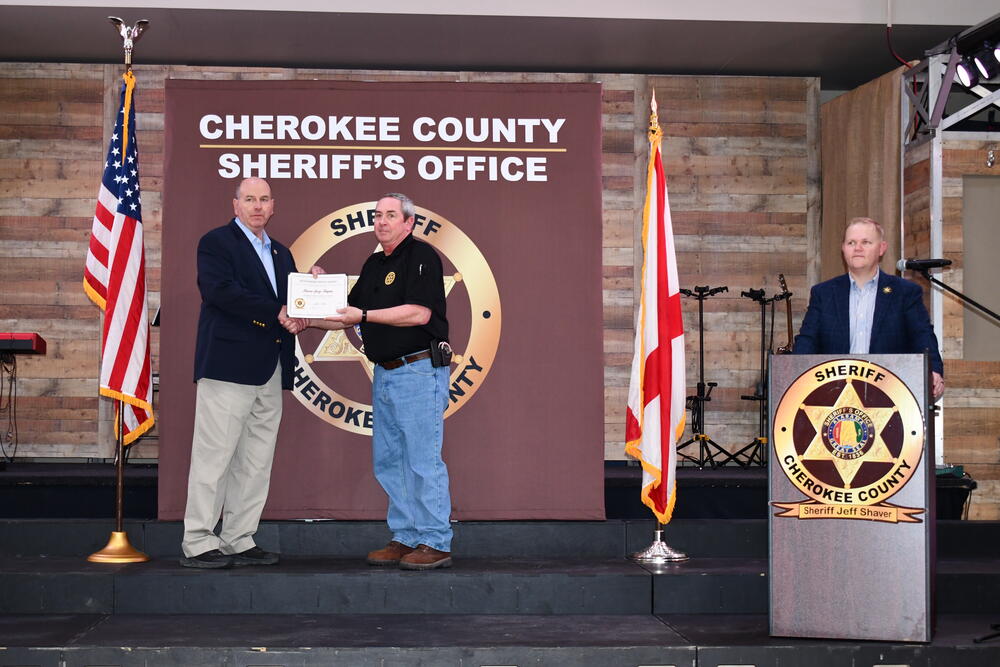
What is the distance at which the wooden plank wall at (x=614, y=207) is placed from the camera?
8.80 meters

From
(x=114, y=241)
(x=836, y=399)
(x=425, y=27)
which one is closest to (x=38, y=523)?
(x=114, y=241)

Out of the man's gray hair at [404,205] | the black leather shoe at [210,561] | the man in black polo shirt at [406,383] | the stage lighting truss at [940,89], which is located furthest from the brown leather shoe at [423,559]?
the stage lighting truss at [940,89]

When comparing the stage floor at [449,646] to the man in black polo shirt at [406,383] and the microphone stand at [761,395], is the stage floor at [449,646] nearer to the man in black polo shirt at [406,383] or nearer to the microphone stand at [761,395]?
the man in black polo shirt at [406,383]

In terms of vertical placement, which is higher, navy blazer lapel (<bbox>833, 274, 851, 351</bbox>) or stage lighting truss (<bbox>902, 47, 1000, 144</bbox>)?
stage lighting truss (<bbox>902, 47, 1000, 144</bbox>)

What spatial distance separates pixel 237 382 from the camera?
14.7ft

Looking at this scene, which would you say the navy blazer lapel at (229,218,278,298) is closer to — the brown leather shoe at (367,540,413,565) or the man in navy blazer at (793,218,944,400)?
the brown leather shoe at (367,540,413,565)

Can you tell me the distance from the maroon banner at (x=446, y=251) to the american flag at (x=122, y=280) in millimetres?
145

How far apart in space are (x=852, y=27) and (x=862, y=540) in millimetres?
5545

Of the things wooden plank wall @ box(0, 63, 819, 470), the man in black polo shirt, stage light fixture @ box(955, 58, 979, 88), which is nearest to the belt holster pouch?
the man in black polo shirt

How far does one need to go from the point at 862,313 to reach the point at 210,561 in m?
2.90

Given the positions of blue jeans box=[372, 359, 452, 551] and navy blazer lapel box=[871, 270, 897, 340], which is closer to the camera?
navy blazer lapel box=[871, 270, 897, 340]

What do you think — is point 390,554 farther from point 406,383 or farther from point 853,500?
point 853,500

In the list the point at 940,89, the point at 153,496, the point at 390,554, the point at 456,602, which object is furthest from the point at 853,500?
the point at 940,89

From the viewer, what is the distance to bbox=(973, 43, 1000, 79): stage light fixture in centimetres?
681
